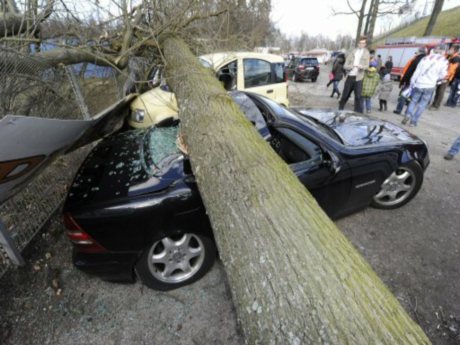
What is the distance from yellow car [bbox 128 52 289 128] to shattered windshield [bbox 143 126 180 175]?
1.67 m

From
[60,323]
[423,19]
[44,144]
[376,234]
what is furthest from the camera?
[423,19]

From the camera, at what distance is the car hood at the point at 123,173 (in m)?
1.80

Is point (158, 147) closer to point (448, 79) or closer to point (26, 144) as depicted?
point (26, 144)

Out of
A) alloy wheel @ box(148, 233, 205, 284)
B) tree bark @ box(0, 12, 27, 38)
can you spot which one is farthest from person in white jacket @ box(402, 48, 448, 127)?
tree bark @ box(0, 12, 27, 38)

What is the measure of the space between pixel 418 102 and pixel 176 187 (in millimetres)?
6768

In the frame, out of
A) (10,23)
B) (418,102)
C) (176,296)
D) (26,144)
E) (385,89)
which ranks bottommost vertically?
(176,296)

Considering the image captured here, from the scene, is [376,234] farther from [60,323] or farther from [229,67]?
[229,67]

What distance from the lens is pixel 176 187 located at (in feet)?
5.98

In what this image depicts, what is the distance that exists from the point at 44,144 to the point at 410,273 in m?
3.28

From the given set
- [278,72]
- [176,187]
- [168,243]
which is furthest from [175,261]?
[278,72]

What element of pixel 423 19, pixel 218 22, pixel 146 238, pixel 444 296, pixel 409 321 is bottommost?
pixel 444 296

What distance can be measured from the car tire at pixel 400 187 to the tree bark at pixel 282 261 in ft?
6.64

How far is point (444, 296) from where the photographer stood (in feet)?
6.49

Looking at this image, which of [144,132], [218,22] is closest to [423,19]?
[218,22]
